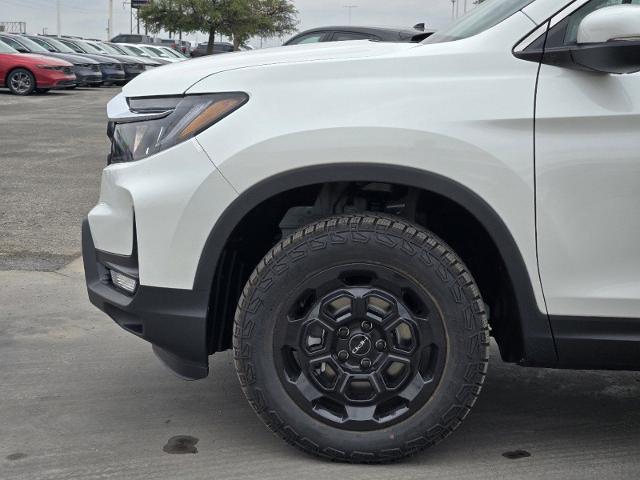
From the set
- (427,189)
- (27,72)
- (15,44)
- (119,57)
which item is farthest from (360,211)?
(119,57)

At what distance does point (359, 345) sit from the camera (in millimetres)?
2943

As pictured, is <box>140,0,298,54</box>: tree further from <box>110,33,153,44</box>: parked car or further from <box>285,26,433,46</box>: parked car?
<box>285,26,433,46</box>: parked car

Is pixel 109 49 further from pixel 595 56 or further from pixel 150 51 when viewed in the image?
pixel 595 56

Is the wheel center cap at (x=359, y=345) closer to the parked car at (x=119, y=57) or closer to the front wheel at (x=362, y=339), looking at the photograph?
the front wheel at (x=362, y=339)

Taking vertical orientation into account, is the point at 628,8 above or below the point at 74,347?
above

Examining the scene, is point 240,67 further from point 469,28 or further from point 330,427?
point 330,427

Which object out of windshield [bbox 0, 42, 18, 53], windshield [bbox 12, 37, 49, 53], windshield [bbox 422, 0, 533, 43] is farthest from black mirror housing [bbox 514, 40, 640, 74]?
windshield [bbox 12, 37, 49, 53]

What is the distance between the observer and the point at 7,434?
11.0 ft

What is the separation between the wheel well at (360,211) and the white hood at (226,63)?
1.43ft

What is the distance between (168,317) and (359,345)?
630mm

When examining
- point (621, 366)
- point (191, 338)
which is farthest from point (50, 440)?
point (621, 366)

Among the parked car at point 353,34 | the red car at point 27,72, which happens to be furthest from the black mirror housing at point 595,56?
the red car at point 27,72

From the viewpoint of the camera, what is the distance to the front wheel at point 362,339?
9.47ft

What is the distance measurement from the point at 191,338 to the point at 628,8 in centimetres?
169
